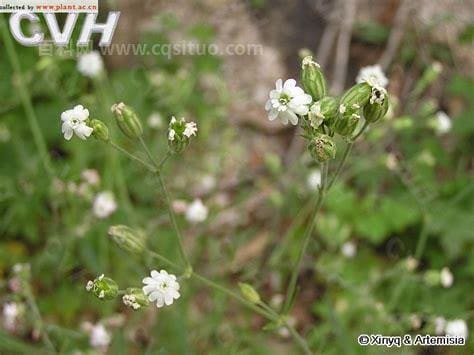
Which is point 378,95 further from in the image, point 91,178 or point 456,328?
point 91,178

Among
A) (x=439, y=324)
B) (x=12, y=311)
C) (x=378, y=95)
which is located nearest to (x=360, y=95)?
(x=378, y=95)

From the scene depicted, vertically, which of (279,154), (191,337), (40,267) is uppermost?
(279,154)

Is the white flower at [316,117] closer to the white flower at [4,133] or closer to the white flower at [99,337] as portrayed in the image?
the white flower at [99,337]

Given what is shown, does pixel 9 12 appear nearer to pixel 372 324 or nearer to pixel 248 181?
pixel 248 181

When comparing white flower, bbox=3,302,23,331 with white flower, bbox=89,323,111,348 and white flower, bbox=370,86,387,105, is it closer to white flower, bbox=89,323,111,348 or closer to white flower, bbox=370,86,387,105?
white flower, bbox=89,323,111,348

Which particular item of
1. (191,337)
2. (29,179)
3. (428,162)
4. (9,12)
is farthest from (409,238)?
(9,12)

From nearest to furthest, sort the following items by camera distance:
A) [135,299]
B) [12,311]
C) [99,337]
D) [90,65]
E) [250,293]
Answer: [135,299] → [250,293] → [12,311] → [99,337] → [90,65]
